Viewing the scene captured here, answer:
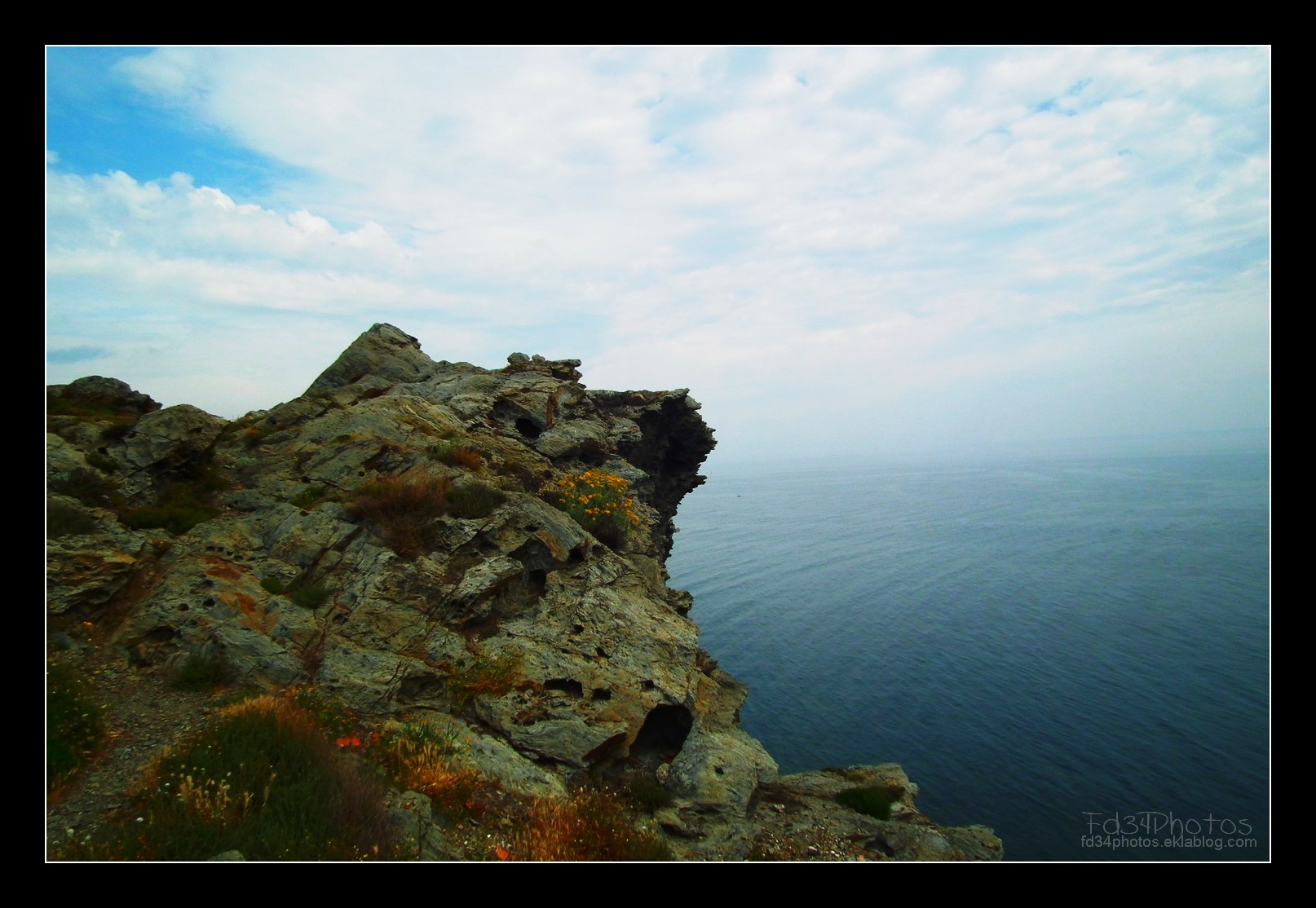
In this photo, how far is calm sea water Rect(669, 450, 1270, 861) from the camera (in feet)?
117

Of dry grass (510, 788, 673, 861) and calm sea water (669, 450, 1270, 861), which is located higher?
dry grass (510, 788, 673, 861)

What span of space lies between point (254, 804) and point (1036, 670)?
58.6 metres

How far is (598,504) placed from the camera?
21547 millimetres

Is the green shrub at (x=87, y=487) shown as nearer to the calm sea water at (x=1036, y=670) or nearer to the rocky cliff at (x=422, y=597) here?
the rocky cliff at (x=422, y=597)

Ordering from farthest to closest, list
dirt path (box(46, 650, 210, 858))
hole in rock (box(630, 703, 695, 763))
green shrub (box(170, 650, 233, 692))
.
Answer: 1. hole in rock (box(630, 703, 695, 763))
2. green shrub (box(170, 650, 233, 692))
3. dirt path (box(46, 650, 210, 858))

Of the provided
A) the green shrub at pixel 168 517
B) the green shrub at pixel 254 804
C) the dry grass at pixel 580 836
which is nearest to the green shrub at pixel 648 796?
the dry grass at pixel 580 836

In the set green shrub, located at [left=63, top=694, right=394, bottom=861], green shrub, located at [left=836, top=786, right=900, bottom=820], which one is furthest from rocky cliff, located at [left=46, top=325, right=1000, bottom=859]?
green shrub, located at [left=63, top=694, right=394, bottom=861]

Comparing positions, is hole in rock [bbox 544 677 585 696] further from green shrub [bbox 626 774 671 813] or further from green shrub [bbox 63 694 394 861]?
green shrub [bbox 63 694 394 861]

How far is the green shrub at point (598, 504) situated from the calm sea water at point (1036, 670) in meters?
22.0

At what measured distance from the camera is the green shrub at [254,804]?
7.47 meters

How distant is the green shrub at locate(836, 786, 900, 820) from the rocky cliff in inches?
13.7

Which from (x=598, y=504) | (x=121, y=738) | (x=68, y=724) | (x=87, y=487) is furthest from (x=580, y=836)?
(x=87, y=487)
